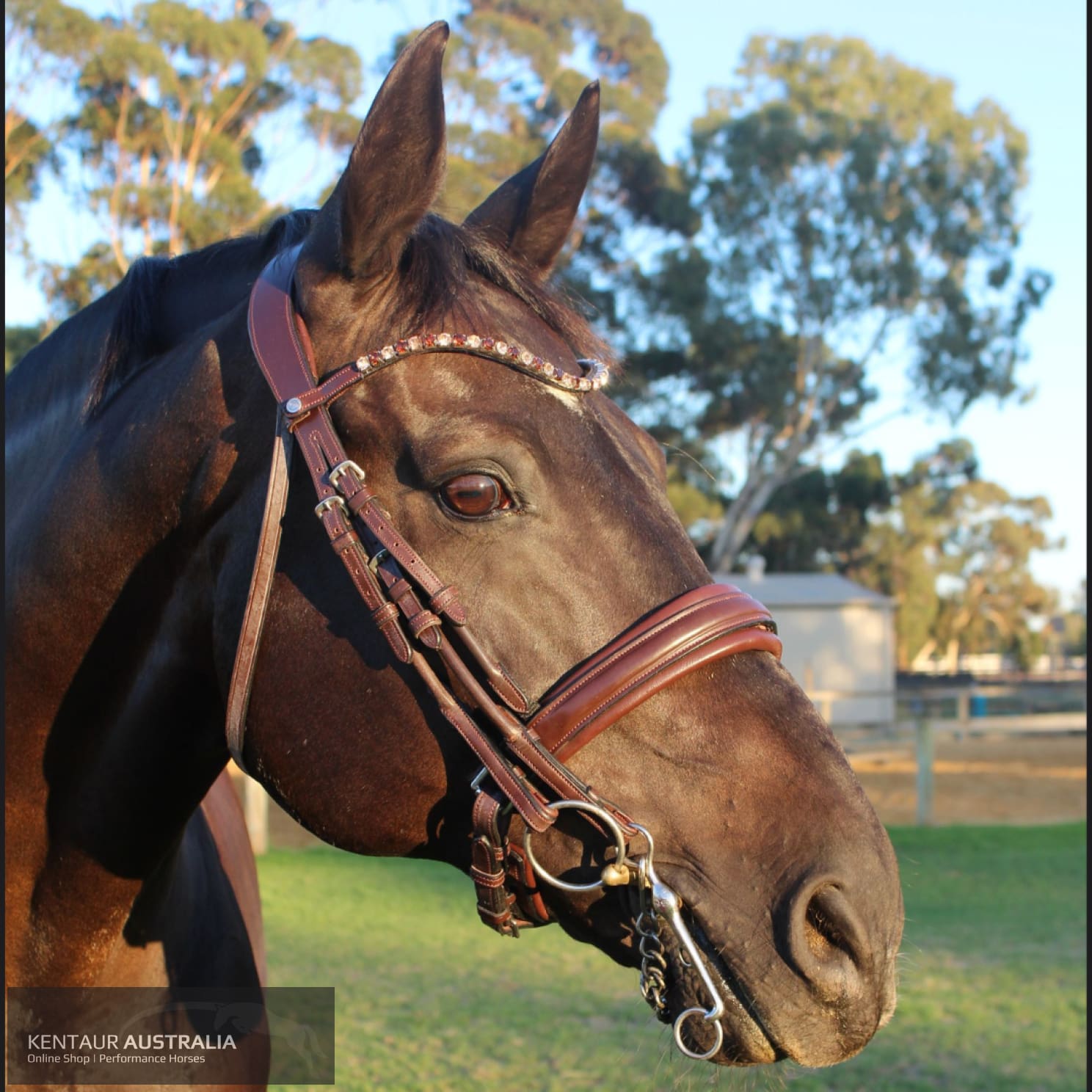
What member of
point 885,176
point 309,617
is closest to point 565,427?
point 309,617

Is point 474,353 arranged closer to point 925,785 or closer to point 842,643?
point 925,785

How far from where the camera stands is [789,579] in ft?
106

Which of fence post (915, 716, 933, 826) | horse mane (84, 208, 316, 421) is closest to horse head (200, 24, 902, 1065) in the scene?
horse mane (84, 208, 316, 421)

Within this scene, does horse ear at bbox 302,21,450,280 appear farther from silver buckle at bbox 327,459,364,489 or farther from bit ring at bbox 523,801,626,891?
bit ring at bbox 523,801,626,891

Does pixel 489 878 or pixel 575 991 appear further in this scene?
pixel 575 991

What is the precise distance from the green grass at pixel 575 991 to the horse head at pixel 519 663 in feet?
5.64

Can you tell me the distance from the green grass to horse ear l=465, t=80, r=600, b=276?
7.31 ft

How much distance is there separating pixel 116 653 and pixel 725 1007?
1.28m

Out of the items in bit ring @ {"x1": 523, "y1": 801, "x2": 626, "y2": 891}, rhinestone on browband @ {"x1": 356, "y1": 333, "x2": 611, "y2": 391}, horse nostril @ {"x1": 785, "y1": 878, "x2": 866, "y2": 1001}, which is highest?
rhinestone on browband @ {"x1": 356, "y1": 333, "x2": 611, "y2": 391}

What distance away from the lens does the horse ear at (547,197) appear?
222cm

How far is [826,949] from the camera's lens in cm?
157

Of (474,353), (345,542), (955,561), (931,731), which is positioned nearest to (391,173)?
(474,353)

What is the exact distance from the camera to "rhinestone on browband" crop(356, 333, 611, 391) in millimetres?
1830

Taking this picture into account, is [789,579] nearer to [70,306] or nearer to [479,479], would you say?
[70,306]
